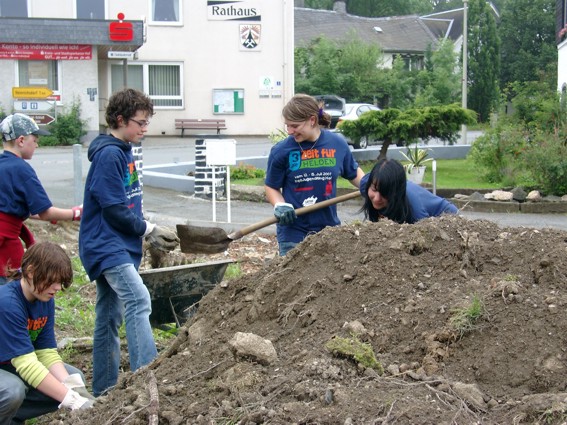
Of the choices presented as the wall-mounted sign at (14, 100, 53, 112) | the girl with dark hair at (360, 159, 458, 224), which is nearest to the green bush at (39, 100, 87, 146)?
the wall-mounted sign at (14, 100, 53, 112)

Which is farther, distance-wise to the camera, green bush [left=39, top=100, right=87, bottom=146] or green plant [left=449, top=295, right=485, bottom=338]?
green bush [left=39, top=100, right=87, bottom=146]

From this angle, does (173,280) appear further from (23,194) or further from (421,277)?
(421,277)

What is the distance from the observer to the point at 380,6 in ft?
244

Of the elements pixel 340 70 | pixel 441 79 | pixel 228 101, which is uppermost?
pixel 340 70

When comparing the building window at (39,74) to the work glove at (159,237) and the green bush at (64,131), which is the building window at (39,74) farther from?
the work glove at (159,237)

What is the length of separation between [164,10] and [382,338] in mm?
31793

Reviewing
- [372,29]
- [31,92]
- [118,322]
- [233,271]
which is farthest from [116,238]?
[372,29]

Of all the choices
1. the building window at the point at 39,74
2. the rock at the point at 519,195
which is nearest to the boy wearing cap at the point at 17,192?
the rock at the point at 519,195

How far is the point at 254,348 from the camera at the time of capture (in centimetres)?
374

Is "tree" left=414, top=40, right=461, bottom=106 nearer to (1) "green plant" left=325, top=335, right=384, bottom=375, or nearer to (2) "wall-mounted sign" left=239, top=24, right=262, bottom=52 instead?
(2) "wall-mounted sign" left=239, top=24, right=262, bottom=52

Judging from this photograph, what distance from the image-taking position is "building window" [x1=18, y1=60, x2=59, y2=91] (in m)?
30.4

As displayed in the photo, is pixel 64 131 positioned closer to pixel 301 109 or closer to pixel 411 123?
pixel 411 123

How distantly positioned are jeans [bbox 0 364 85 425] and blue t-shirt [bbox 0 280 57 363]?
0.38 feet

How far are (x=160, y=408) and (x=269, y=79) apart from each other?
31436mm
